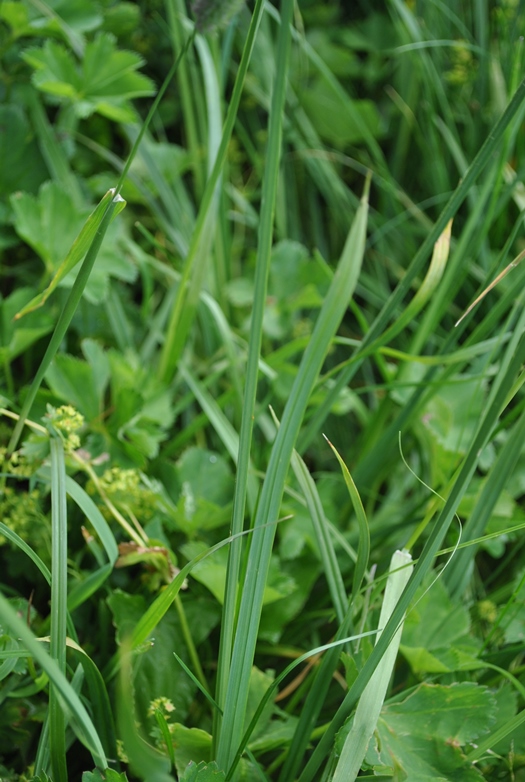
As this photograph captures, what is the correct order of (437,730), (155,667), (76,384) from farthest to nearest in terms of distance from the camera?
(76,384) → (155,667) → (437,730)

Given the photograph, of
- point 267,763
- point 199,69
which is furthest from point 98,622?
point 199,69

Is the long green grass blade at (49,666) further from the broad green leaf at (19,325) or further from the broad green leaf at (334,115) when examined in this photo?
the broad green leaf at (334,115)

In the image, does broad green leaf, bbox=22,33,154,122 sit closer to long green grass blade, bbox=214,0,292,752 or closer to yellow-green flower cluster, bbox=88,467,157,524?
long green grass blade, bbox=214,0,292,752

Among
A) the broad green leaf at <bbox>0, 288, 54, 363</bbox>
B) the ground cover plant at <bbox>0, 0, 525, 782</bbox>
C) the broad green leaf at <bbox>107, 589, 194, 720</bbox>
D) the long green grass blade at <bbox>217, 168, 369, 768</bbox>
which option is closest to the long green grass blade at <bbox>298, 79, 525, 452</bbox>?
the ground cover plant at <bbox>0, 0, 525, 782</bbox>

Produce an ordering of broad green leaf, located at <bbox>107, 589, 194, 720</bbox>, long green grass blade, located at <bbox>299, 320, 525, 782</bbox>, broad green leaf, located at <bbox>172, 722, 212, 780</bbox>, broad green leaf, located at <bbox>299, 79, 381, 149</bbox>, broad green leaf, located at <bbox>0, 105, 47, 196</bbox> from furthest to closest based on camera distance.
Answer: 1. broad green leaf, located at <bbox>299, 79, 381, 149</bbox>
2. broad green leaf, located at <bbox>0, 105, 47, 196</bbox>
3. broad green leaf, located at <bbox>107, 589, 194, 720</bbox>
4. broad green leaf, located at <bbox>172, 722, 212, 780</bbox>
5. long green grass blade, located at <bbox>299, 320, 525, 782</bbox>

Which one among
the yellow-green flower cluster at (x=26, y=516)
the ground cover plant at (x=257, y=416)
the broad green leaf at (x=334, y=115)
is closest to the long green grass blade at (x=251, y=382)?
the ground cover plant at (x=257, y=416)

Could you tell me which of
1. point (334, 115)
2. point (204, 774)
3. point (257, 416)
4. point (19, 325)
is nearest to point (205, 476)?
point (257, 416)

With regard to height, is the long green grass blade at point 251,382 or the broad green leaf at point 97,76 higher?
the broad green leaf at point 97,76

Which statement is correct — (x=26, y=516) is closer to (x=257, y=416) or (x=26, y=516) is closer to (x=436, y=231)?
(x=257, y=416)
